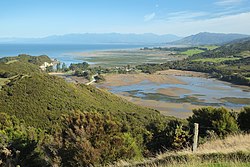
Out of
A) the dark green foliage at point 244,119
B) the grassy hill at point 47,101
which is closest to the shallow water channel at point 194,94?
the grassy hill at point 47,101

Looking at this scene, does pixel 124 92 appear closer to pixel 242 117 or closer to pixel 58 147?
pixel 242 117

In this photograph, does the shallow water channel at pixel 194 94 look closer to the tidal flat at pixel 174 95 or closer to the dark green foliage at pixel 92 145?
the tidal flat at pixel 174 95

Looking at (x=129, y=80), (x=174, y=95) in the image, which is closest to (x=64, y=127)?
(x=174, y=95)

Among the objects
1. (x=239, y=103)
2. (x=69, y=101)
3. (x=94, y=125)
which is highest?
(x=94, y=125)

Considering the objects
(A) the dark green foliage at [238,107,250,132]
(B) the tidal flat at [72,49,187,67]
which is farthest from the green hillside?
(B) the tidal flat at [72,49,187,67]

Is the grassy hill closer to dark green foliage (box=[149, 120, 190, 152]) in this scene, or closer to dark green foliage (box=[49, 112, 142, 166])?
dark green foliage (box=[149, 120, 190, 152])

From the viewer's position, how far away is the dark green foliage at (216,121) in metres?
17.5

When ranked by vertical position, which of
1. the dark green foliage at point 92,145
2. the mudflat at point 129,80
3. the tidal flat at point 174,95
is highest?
the dark green foliage at point 92,145

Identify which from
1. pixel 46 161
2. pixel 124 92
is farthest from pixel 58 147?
pixel 124 92

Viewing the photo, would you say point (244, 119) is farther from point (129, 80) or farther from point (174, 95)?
point (129, 80)

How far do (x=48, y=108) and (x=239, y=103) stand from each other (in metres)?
31.3

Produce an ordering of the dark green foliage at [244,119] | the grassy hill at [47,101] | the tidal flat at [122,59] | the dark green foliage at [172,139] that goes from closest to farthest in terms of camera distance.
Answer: the dark green foliage at [172,139], the dark green foliage at [244,119], the grassy hill at [47,101], the tidal flat at [122,59]

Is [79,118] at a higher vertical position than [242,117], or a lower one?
higher

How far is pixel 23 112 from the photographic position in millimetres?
30531
